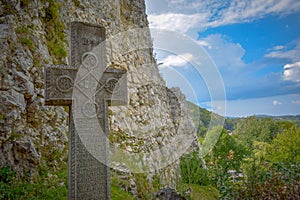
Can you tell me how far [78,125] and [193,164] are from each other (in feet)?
20.4

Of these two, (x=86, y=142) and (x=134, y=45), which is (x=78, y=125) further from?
(x=134, y=45)

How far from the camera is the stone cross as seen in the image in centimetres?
317

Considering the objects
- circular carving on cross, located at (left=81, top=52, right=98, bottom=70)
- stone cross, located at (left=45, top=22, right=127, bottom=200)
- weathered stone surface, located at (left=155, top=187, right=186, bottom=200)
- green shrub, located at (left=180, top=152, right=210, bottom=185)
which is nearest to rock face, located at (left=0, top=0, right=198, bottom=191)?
green shrub, located at (left=180, top=152, right=210, bottom=185)

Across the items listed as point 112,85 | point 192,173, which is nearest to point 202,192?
point 192,173

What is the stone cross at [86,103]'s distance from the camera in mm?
3174

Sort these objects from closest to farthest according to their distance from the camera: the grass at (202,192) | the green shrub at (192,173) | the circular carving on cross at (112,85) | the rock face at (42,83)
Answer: the circular carving on cross at (112,85) < the rock face at (42,83) < the grass at (202,192) < the green shrub at (192,173)

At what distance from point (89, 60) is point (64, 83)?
0.45 m

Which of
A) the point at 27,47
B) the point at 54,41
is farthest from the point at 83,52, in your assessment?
the point at 54,41

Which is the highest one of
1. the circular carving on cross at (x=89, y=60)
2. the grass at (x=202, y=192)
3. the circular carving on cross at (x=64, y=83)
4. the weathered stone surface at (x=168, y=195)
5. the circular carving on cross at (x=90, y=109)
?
the circular carving on cross at (x=89, y=60)

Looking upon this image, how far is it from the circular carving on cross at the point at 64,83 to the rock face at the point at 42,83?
1.19 m

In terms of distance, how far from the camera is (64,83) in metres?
3.27

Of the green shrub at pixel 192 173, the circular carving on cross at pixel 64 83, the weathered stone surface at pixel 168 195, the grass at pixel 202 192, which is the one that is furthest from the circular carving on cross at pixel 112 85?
the green shrub at pixel 192 173

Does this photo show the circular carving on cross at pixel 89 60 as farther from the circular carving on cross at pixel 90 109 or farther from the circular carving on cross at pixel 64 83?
the circular carving on cross at pixel 90 109

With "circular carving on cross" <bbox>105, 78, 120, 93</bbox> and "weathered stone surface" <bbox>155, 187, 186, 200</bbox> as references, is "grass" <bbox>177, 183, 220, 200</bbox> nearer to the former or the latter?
"weathered stone surface" <bbox>155, 187, 186, 200</bbox>
